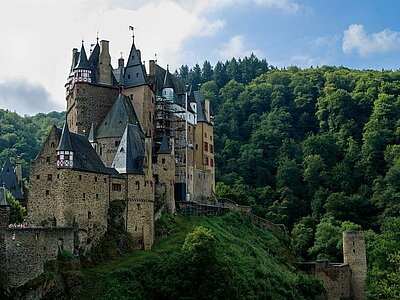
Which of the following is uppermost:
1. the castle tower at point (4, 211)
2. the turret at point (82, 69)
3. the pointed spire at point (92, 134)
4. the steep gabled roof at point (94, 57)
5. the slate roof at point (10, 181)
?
the steep gabled roof at point (94, 57)

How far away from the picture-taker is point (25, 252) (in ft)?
154

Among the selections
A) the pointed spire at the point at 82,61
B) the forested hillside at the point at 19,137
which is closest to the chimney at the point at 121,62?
the pointed spire at the point at 82,61

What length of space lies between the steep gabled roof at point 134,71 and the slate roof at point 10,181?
47.8 feet

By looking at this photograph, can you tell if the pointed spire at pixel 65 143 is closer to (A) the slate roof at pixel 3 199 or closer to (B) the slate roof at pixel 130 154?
(A) the slate roof at pixel 3 199

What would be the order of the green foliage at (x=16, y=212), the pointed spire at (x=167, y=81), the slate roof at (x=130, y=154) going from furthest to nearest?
the pointed spire at (x=167, y=81)
the green foliage at (x=16, y=212)
the slate roof at (x=130, y=154)

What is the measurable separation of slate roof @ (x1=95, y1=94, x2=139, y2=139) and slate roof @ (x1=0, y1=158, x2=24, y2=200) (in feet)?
31.7

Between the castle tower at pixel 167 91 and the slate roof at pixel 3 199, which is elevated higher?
the castle tower at pixel 167 91

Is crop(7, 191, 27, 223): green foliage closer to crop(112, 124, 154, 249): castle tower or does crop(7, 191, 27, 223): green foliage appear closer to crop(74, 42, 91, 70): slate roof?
crop(112, 124, 154, 249): castle tower

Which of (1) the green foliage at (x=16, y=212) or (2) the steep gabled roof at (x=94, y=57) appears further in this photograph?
(2) the steep gabled roof at (x=94, y=57)

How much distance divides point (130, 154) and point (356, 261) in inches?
1107

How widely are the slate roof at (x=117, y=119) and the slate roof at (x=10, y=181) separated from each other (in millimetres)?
9654

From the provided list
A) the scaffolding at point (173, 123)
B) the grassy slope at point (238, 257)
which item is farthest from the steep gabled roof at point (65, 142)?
the scaffolding at point (173, 123)

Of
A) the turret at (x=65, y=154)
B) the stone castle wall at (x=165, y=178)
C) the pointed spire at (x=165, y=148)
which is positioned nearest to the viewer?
the turret at (x=65, y=154)

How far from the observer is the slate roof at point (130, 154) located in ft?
186
